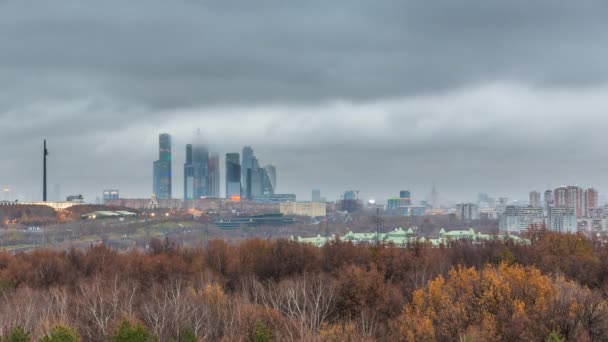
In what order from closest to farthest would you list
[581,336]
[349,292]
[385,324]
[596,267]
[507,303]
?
[581,336] → [507,303] → [385,324] → [349,292] → [596,267]

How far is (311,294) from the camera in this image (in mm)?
44656

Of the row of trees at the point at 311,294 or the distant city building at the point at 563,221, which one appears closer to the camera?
the row of trees at the point at 311,294

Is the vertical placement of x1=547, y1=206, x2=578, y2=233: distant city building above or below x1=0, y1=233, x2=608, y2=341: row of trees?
below

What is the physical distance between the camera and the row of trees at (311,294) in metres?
31.6

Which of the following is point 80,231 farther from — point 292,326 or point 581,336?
point 581,336

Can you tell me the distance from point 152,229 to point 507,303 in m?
152

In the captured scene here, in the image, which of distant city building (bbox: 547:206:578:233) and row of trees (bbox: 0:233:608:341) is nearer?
row of trees (bbox: 0:233:608:341)

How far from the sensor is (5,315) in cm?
3822

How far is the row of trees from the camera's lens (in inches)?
1246

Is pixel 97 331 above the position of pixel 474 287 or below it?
below

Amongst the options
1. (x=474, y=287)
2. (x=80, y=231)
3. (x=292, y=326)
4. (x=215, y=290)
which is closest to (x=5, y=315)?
(x=215, y=290)

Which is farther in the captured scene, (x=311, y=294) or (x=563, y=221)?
(x=563, y=221)

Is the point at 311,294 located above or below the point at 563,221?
above

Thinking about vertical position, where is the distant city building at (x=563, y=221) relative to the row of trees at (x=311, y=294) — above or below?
below
